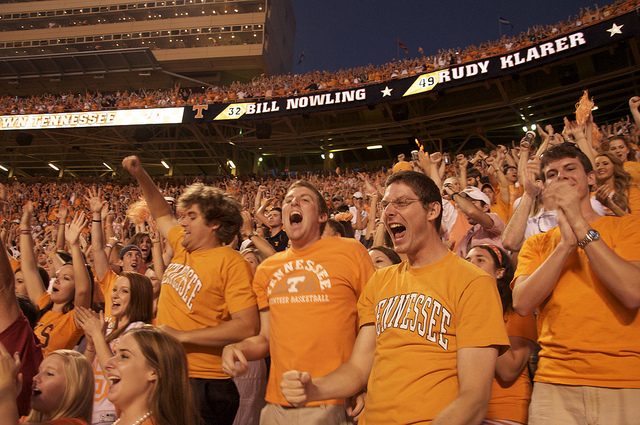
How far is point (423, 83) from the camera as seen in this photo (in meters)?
14.8

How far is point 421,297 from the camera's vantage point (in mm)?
1794

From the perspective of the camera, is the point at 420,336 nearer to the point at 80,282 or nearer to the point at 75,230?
the point at 80,282

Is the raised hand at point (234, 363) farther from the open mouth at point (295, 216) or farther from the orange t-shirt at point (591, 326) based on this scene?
the orange t-shirt at point (591, 326)

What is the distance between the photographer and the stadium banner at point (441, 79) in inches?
457

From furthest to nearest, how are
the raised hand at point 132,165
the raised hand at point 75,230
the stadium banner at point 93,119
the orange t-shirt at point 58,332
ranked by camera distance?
the stadium banner at point 93,119, the raised hand at point 75,230, the orange t-shirt at point 58,332, the raised hand at point 132,165

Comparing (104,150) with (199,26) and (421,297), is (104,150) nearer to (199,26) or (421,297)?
(199,26)

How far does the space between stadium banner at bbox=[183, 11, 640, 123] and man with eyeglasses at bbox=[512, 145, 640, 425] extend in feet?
39.9

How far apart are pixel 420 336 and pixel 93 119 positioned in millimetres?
21643

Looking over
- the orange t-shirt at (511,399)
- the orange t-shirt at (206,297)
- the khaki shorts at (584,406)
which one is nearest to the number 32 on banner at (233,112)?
the orange t-shirt at (206,297)

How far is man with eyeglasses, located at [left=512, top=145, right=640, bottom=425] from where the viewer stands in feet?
5.66

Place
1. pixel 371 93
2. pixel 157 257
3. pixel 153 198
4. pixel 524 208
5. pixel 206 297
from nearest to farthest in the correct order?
1. pixel 206 297
2. pixel 524 208
3. pixel 153 198
4. pixel 157 257
5. pixel 371 93

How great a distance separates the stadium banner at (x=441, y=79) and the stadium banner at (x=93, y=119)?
1.16m

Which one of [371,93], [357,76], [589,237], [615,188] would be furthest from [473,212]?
[357,76]

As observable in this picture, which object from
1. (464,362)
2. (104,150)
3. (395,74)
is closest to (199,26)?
(104,150)
